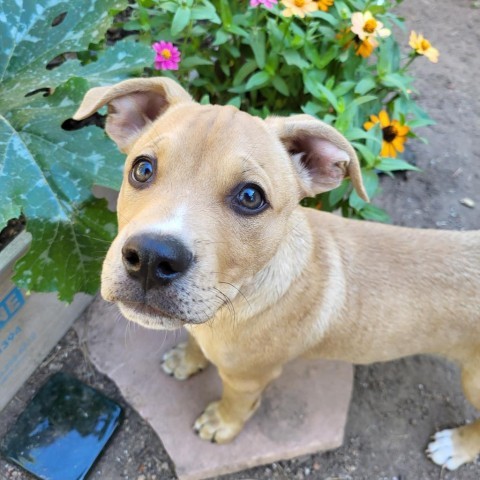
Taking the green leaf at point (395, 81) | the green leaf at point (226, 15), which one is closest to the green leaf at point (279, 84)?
the green leaf at point (226, 15)

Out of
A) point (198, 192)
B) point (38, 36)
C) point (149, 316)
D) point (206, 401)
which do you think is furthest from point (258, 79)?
point (206, 401)

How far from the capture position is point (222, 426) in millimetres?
3621

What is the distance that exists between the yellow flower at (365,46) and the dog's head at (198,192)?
154cm

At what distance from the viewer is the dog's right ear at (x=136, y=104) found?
8.34ft

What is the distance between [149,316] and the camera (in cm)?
216

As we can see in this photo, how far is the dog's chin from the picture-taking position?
2.12 meters

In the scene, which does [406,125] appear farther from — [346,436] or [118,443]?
[118,443]

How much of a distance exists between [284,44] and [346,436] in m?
3.06

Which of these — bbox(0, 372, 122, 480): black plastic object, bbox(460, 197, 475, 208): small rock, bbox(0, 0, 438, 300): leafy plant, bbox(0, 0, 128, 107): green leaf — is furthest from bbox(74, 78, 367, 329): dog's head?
bbox(460, 197, 475, 208): small rock

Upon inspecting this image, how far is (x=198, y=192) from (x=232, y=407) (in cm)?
188

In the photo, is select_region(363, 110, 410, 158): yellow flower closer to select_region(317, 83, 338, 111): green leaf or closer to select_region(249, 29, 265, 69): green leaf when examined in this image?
select_region(317, 83, 338, 111): green leaf

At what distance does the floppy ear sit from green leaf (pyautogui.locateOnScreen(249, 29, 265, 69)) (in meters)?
1.36

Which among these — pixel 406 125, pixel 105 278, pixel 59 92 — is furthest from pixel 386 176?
pixel 105 278

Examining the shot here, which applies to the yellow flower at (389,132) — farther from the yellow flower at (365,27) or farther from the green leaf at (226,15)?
the green leaf at (226,15)
